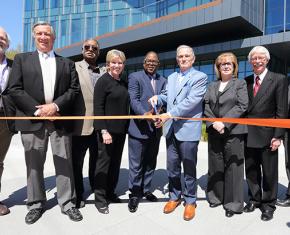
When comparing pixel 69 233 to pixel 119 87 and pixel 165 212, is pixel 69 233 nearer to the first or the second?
pixel 165 212

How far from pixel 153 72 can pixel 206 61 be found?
18009 mm

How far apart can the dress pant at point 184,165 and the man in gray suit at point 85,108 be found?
1.06 m

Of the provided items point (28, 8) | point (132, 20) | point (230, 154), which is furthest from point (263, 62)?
point (28, 8)

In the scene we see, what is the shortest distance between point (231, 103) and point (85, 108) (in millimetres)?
1901

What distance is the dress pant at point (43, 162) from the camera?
3339 millimetres

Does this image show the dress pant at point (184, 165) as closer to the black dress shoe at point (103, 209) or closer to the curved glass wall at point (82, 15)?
the black dress shoe at point (103, 209)

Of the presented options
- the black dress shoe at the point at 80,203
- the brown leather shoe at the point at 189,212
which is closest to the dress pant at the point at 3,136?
the black dress shoe at the point at 80,203

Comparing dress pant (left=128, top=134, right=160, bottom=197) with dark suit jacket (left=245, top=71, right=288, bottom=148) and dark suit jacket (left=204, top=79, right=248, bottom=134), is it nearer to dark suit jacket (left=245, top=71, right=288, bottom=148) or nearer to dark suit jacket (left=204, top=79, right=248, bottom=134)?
dark suit jacket (left=204, top=79, right=248, bottom=134)

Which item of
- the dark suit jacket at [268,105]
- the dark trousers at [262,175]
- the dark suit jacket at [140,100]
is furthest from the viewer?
the dark suit jacket at [140,100]

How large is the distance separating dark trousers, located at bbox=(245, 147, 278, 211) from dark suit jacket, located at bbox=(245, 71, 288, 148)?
0.17 metres

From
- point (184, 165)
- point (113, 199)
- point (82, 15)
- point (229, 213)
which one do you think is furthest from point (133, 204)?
point (82, 15)

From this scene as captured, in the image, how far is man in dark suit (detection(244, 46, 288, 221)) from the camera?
3.45 metres

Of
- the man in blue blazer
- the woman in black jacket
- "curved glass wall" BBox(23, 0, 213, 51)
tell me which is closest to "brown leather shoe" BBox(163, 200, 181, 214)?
the man in blue blazer

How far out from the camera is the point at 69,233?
9.93 feet
